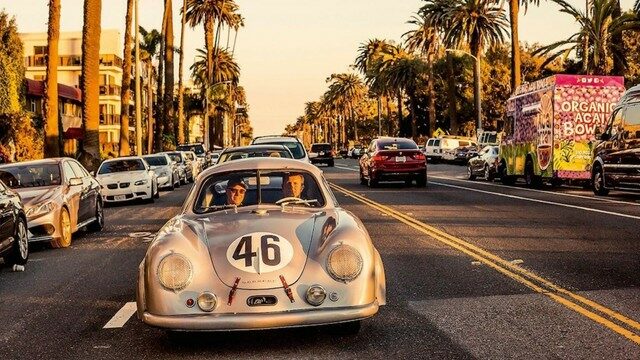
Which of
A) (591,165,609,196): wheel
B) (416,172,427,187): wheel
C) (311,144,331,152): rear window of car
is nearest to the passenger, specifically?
(591,165,609,196): wheel

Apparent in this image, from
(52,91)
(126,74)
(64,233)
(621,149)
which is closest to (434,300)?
(64,233)

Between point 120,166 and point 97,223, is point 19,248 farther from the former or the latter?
point 120,166

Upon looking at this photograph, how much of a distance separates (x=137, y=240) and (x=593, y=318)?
938 cm

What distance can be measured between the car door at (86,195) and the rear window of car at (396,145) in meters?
14.4

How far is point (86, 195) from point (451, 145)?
49.0 meters

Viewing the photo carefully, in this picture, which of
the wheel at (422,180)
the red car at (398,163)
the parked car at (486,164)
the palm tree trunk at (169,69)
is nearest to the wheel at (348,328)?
the red car at (398,163)

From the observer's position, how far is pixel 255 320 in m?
6.30

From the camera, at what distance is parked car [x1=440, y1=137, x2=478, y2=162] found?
205 ft

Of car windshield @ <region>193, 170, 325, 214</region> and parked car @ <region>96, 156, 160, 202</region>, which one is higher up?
car windshield @ <region>193, 170, 325, 214</region>

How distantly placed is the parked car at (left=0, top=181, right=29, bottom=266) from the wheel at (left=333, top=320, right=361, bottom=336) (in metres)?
5.99

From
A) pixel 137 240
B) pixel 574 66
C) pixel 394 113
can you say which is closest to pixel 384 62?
pixel 574 66

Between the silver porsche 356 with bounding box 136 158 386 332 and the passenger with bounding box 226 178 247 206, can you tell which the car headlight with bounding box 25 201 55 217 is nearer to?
the passenger with bounding box 226 178 247 206

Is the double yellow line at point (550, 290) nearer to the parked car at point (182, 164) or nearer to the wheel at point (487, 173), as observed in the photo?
the wheel at point (487, 173)

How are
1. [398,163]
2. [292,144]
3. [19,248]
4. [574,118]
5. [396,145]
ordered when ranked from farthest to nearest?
1. [396,145]
2. [398,163]
3. [574,118]
4. [292,144]
5. [19,248]
